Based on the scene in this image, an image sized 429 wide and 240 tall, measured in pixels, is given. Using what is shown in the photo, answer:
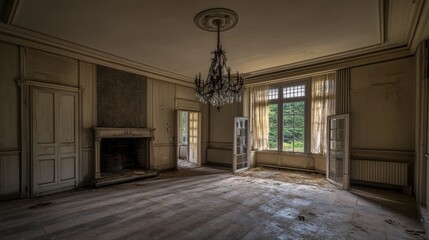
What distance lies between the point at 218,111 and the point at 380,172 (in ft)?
14.0

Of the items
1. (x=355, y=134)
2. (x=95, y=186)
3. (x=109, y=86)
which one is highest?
(x=109, y=86)

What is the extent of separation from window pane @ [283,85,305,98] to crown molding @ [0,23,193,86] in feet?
12.7

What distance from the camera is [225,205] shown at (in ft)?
13.1

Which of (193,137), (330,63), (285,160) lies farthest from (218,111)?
(193,137)

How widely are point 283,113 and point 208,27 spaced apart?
14.9 ft

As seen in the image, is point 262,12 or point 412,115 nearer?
point 262,12

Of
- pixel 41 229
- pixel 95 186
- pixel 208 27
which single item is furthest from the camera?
pixel 95 186

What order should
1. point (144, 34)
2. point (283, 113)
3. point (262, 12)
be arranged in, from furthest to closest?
point (283, 113), point (144, 34), point (262, 12)

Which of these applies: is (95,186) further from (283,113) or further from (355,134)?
(355,134)

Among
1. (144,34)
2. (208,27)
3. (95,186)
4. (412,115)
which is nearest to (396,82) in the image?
(412,115)

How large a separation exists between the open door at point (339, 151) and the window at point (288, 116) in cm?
109

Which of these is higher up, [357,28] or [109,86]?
[357,28]

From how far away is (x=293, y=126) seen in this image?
7105mm

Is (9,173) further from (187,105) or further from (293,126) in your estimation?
(293,126)
